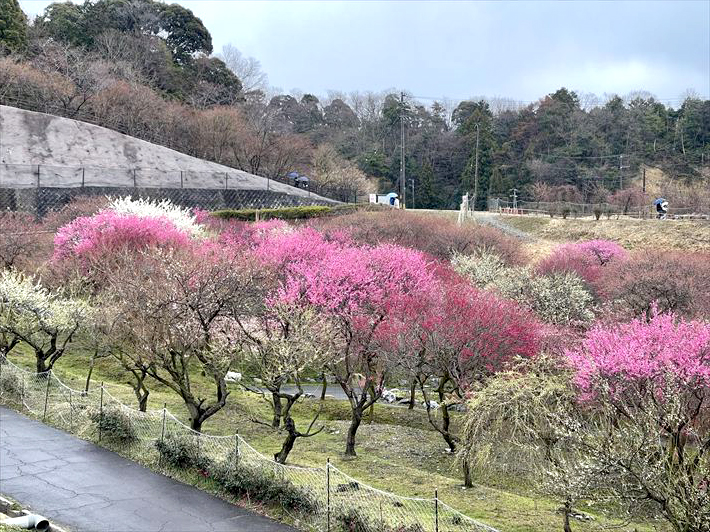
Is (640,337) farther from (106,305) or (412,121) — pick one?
(412,121)

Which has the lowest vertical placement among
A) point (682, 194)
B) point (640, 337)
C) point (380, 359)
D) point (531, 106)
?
point (380, 359)

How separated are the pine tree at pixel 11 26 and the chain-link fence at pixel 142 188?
23610 millimetres

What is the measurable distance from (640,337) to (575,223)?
41.3 m

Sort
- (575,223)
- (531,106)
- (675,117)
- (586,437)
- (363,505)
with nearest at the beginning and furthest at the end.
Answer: (586,437)
(363,505)
(575,223)
(675,117)
(531,106)

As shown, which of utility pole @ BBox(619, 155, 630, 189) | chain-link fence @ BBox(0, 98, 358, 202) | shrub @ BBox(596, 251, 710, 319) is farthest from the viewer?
utility pole @ BBox(619, 155, 630, 189)

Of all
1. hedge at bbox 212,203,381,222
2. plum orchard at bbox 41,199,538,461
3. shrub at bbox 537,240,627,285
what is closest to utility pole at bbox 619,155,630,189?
hedge at bbox 212,203,381,222

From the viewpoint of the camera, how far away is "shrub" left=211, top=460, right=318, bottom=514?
12.9 metres

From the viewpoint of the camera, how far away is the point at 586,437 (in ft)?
35.4

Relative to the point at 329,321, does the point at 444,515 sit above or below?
below

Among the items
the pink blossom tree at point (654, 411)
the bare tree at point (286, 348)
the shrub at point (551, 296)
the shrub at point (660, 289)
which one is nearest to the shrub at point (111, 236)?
the bare tree at point (286, 348)

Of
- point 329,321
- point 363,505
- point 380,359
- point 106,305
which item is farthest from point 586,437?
point 106,305

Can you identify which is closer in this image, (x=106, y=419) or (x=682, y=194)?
(x=106, y=419)

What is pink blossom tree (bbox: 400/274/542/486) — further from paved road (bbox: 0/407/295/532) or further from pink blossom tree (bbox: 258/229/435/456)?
A: paved road (bbox: 0/407/295/532)

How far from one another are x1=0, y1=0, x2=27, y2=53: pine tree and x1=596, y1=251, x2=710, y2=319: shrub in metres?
56.8
